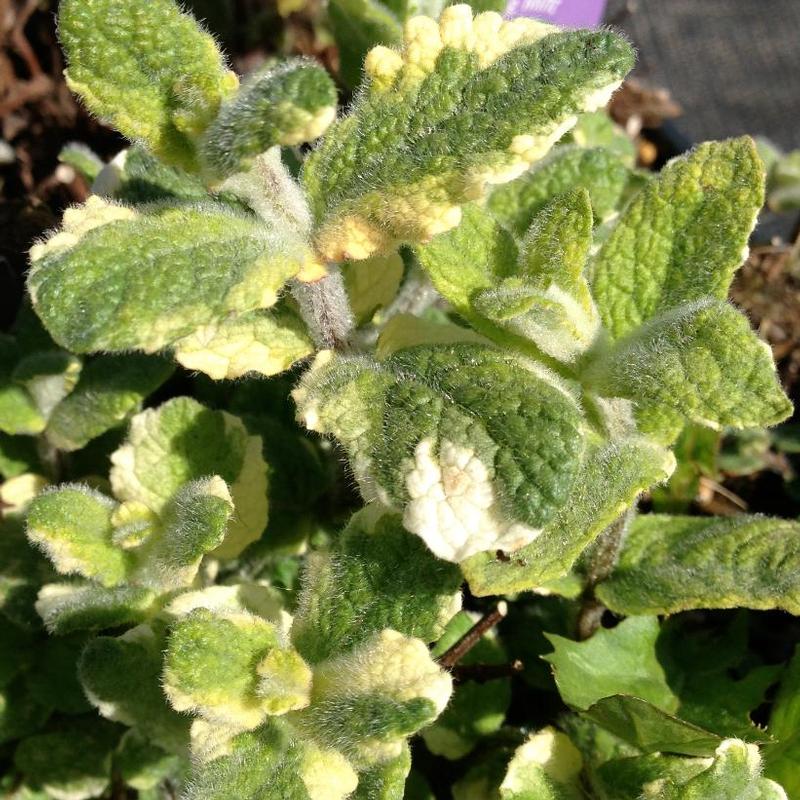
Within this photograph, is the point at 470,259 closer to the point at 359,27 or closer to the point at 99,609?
the point at 359,27

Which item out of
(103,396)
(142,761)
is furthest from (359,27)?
(142,761)

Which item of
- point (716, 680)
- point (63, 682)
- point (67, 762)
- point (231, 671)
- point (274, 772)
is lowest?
point (716, 680)

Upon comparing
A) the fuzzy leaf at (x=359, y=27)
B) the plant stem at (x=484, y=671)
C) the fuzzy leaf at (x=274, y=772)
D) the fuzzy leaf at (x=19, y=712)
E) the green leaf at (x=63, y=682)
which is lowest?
the plant stem at (x=484, y=671)

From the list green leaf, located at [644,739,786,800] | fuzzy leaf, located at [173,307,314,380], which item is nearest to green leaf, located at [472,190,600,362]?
fuzzy leaf, located at [173,307,314,380]

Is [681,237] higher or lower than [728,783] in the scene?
higher

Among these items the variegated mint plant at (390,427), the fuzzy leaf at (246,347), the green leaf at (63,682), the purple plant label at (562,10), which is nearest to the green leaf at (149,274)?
the variegated mint plant at (390,427)

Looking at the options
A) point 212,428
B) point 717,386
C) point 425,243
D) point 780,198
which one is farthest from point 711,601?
point 780,198

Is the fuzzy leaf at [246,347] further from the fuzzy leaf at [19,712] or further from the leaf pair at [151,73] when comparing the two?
the fuzzy leaf at [19,712]
